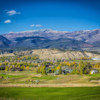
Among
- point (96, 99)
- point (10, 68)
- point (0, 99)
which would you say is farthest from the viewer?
point (10, 68)

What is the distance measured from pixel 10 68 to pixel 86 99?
457ft

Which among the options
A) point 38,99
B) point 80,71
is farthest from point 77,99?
point 80,71

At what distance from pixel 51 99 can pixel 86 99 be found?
19.5 ft

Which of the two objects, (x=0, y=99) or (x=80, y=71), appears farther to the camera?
(x=80, y=71)

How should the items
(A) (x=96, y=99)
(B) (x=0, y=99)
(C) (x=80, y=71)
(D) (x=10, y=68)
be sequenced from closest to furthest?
1. (A) (x=96, y=99)
2. (B) (x=0, y=99)
3. (C) (x=80, y=71)
4. (D) (x=10, y=68)

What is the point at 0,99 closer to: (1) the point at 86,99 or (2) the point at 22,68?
(1) the point at 86,99

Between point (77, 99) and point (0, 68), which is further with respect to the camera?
point (0, 68)

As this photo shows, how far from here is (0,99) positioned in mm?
32719

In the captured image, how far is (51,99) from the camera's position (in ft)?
110

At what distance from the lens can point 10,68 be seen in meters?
165

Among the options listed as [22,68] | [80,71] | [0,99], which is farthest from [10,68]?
A: [0,99]

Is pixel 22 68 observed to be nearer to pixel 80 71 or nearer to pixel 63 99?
pixel 80 71

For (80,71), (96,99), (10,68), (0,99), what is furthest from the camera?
(10,68)

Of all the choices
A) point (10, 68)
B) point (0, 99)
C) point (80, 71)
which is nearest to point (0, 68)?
point (10, 68)
